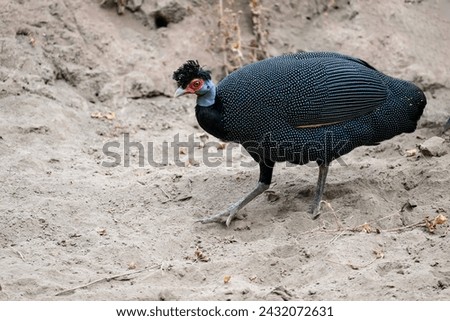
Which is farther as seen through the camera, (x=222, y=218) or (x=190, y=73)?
(x=222, y=218)

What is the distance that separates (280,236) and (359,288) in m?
0.85

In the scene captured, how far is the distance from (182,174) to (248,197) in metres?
0.70

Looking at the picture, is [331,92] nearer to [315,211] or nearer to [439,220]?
[315,211]

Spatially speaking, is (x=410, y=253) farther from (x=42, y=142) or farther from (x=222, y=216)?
(x=42, y=142)

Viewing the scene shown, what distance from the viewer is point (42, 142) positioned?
5.65 meters

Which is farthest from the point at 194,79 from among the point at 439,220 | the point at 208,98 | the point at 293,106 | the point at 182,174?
the point at 439,220

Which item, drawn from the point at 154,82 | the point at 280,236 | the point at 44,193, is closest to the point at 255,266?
the point at 280,236

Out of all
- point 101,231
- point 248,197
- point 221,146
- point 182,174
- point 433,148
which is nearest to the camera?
point 101,231

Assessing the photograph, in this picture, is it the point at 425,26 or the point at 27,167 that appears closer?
the point at 27,167

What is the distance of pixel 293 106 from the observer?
4.64 meters

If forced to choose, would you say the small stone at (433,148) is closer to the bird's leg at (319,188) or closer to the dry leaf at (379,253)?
the bird's leg at (319,188)

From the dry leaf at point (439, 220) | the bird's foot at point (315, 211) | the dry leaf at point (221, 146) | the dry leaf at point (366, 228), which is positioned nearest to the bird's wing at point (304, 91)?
the bird's foot at point (315, 211)

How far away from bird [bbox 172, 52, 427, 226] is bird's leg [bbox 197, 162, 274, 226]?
0.12 meters

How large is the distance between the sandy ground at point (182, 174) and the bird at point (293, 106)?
0.45m
